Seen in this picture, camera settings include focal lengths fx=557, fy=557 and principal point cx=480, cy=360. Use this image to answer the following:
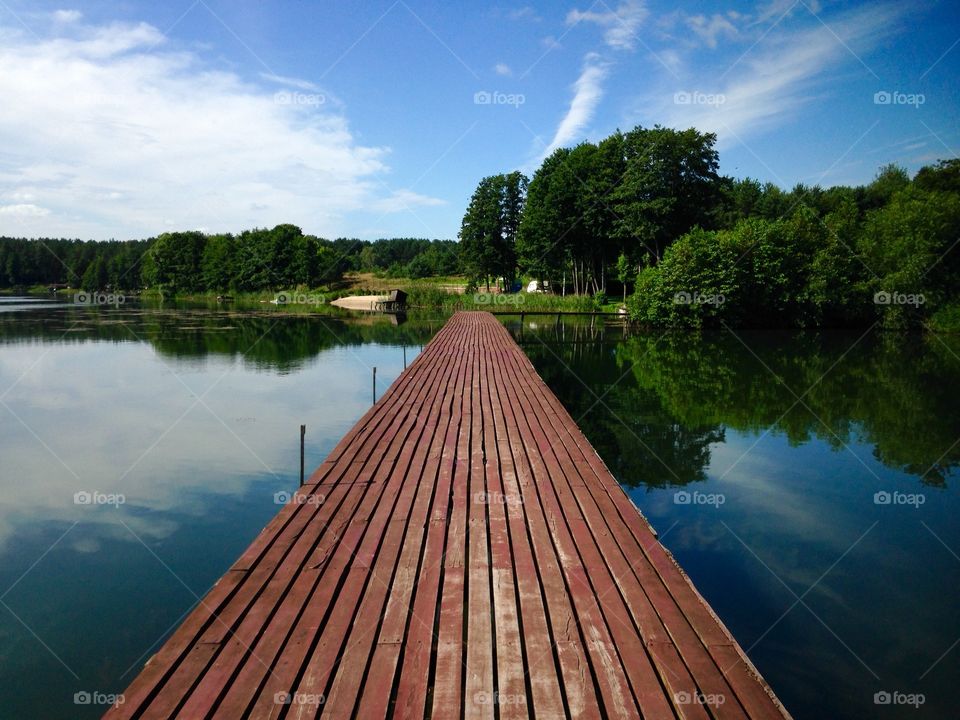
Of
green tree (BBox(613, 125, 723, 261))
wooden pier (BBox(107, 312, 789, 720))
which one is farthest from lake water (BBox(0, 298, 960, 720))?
green tree (BBox(613, 125, 723, 261))

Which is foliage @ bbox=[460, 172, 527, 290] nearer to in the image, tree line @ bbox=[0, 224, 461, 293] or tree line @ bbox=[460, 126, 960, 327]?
tree line @ bbox=[460, 126, 960, 327]

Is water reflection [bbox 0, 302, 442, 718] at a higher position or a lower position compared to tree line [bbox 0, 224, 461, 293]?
lower

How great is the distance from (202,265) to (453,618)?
85033mm

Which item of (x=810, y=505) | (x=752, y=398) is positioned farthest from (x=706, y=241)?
(x=810, y=505)

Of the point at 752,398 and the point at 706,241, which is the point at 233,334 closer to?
the point at 752,398

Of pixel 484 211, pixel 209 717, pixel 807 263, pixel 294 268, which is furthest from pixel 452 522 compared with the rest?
pixel 294 268

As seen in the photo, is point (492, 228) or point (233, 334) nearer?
point (233, 334)

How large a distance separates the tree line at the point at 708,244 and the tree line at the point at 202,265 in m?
22.0

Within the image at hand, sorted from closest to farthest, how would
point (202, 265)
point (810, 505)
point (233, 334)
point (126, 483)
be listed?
point (810, 505)
point (126, 483)
point (233, 334)
point (202, 265)

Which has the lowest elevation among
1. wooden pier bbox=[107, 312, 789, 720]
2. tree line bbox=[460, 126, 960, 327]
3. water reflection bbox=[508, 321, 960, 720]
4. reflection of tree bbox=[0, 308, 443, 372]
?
water reflection bbox=[508, 321, 960, 720]

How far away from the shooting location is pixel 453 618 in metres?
3.33

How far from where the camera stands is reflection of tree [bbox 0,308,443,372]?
70.8 ft

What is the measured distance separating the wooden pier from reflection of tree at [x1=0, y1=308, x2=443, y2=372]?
46.0 ft

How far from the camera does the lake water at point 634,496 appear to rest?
4.72m
